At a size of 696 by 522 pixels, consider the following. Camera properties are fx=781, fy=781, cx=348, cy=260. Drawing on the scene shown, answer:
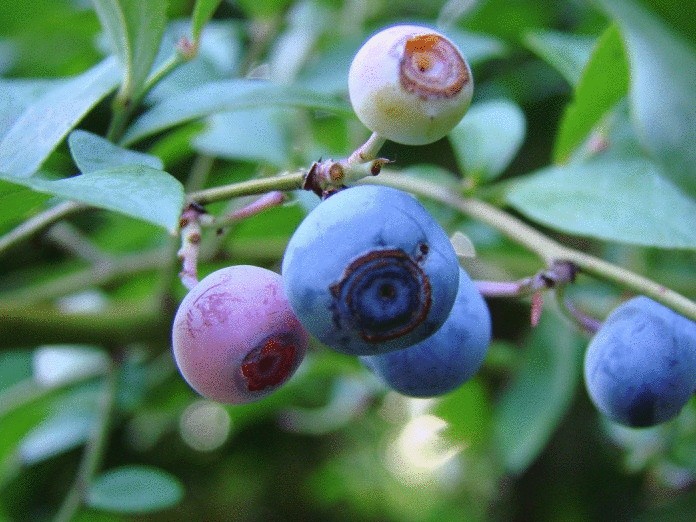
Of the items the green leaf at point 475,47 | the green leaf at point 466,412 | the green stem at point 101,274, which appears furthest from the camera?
the green leaf at point 466,412

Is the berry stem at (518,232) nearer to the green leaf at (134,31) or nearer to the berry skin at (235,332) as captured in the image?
the berry skin at (235,332)

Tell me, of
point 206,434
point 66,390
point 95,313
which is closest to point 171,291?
point 95,313

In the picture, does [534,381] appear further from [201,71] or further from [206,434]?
[206,434]

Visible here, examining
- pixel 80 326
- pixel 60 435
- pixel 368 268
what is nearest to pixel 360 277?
pixel 368 268

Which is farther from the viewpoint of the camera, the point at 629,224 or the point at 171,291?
the point at 171,291

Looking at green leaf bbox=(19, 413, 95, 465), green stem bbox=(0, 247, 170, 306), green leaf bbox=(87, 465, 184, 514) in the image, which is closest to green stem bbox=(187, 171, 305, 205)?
green leaf bbox=(87, 465, 184, 514)

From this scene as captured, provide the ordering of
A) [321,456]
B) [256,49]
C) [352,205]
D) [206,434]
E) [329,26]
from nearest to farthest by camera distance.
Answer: [352,205] < [256,49] < [329,26] < [206,434] < [321,456]

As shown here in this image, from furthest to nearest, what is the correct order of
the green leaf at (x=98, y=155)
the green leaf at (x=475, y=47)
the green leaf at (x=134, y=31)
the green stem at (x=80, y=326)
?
the green leaf at (x=475, y=47)
the green stem at (x=80, y=326)
the green leaf at (x=134, y=31)
the green leaf at (x=98, y=155)

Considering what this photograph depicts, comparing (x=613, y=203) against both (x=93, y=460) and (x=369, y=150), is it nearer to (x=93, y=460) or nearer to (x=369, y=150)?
(x=369, y=150)

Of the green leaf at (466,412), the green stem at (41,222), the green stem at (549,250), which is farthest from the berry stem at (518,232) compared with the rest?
the green leaf at (466,412)
